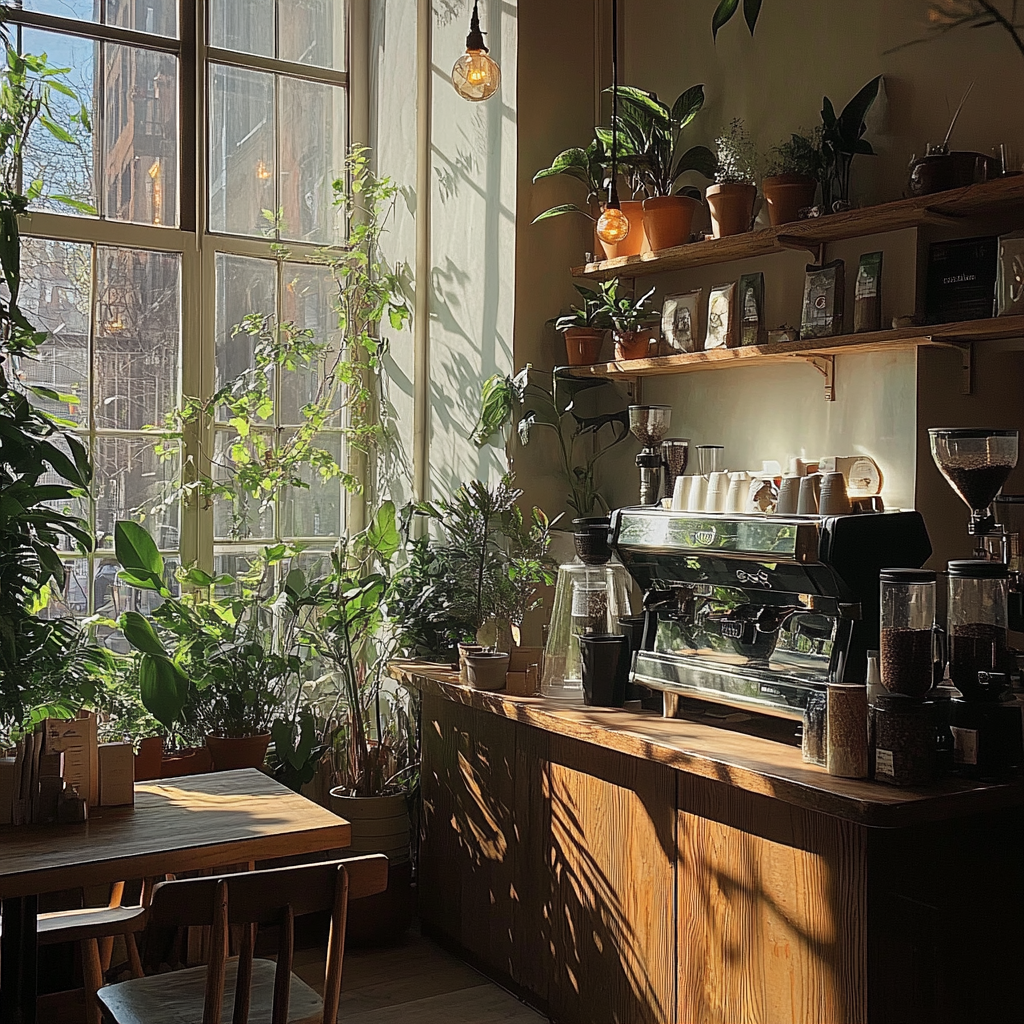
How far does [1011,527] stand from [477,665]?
4.82ft

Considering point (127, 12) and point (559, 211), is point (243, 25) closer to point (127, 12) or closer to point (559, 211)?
point (127, 12)

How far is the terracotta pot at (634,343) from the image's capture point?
11.6 feet

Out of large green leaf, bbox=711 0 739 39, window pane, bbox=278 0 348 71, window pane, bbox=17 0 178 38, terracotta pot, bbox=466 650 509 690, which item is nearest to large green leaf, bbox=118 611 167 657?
terracotta pot, bbox=466 650 509 690

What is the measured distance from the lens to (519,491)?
3.72 m

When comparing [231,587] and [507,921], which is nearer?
[507,921]

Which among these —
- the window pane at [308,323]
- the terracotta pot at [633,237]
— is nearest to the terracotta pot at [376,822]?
the window pane at [308,323]

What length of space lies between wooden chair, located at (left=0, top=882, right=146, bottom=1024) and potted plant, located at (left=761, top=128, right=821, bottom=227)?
236 cm

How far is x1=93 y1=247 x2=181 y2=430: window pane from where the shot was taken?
416cm

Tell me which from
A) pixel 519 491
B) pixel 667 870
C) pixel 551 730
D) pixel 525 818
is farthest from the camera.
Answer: pixel 519 491

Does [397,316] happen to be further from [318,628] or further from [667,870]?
[667,870]

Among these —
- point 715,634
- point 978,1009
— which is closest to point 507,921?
point 715,634

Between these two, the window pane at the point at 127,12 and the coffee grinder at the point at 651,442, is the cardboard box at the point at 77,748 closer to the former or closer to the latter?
the coffee grinder at the point at 651,442

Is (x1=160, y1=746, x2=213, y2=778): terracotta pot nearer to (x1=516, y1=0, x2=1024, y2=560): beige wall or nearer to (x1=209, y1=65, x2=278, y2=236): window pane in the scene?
(x1=516, y1=0, x2=1024, y2=560): beige wall

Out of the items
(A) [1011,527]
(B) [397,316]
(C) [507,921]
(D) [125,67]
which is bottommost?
(C) [507,921]
